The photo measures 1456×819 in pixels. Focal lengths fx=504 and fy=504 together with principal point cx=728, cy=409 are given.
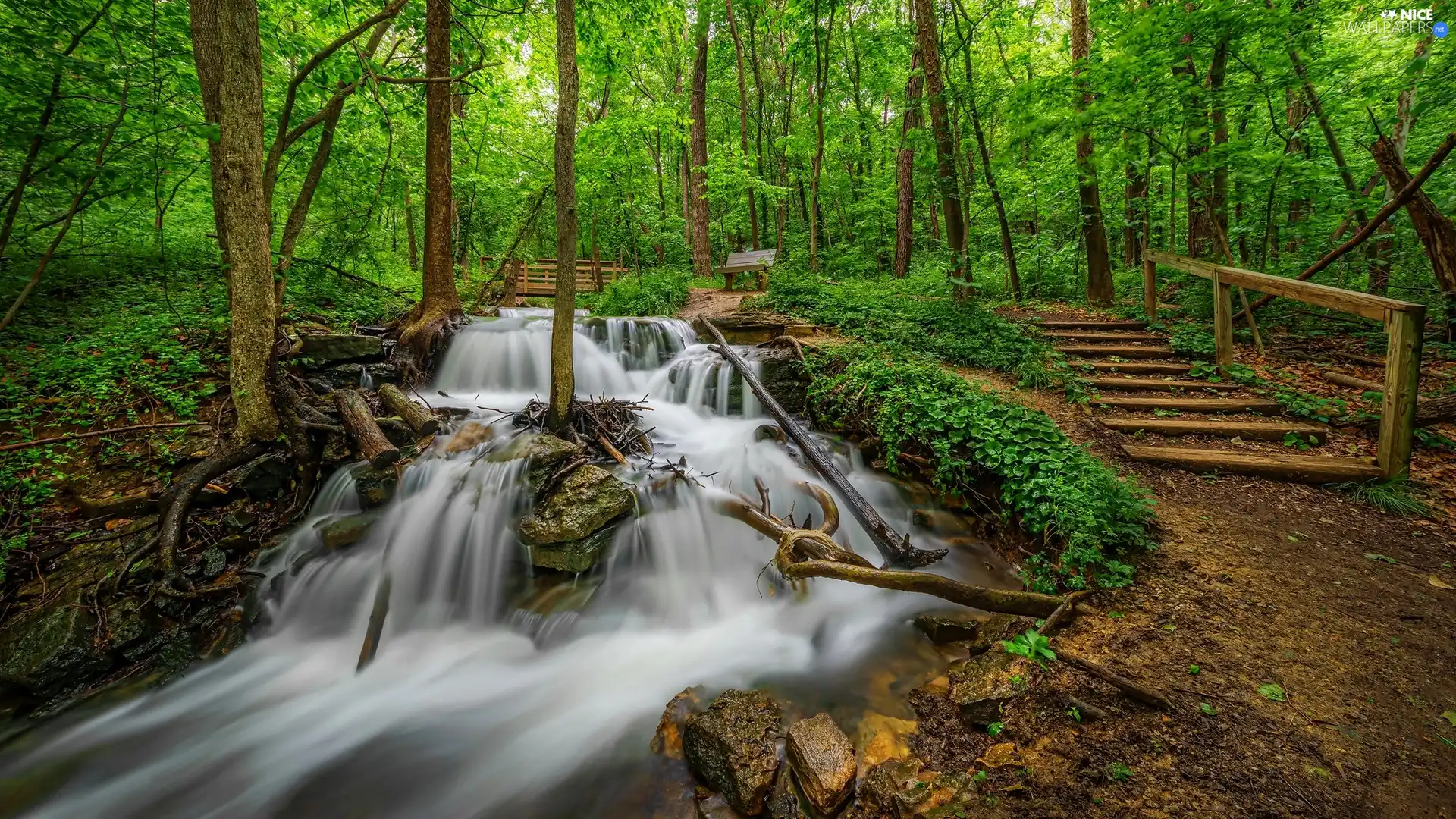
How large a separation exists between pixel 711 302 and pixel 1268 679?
10.9m

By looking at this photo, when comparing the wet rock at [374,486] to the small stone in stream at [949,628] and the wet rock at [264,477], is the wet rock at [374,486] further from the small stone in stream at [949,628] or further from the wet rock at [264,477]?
the small stone in stream at [949,628]

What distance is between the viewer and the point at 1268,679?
247 centimetres

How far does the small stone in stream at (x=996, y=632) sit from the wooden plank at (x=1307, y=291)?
4.33 metres

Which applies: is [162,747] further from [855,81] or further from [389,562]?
[855,81]

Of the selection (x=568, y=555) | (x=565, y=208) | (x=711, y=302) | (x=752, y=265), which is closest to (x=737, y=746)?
(x=568, y=555)

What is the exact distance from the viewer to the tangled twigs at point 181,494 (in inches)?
153

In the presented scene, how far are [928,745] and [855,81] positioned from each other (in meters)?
19.7

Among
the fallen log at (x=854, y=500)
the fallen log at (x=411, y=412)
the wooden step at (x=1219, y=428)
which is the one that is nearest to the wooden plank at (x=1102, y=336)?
the wooden step at (x=1219, y=428)

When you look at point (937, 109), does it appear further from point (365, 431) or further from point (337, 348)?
point (337, 348)

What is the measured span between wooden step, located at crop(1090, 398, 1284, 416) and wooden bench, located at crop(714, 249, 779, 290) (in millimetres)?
7941

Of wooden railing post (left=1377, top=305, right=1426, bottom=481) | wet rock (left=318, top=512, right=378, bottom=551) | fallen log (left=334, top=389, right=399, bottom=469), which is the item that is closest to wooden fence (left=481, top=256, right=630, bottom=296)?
fallen log (left=334, top=389, right=399, bottom=469)

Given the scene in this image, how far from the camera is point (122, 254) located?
7.32m

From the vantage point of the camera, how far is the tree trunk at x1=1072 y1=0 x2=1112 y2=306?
898cm

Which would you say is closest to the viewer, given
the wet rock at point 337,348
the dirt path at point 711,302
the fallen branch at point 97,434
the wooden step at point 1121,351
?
the fallen branch at point 97,434
